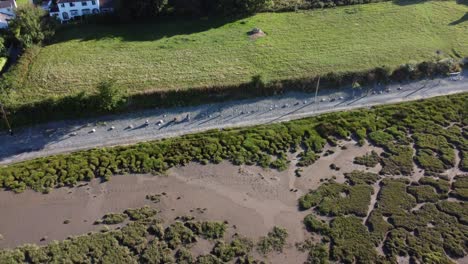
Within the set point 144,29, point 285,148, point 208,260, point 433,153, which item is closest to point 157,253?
point 208,260

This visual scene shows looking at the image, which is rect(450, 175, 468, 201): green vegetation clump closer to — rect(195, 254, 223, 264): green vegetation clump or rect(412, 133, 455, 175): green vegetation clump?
rect(412, 133, 455, 175): green vegetation clump

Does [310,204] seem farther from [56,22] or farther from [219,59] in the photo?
[56,22]

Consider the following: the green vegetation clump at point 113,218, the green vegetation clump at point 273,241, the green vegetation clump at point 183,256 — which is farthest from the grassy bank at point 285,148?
the green vegetation clump at point 183,256

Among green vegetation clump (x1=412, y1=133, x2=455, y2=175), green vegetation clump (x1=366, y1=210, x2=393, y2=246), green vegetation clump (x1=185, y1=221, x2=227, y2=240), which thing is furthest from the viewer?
green vegetation clump (x1=412, y1=133, x2=455, y2=175)

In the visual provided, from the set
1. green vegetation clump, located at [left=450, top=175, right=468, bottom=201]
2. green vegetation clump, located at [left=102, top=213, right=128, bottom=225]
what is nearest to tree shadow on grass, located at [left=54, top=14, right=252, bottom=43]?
green vegetation clump, located at [left=102, top=213, right=128, bottom=225]

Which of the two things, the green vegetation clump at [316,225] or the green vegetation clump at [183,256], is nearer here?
the green vegetation clump at [183,256]

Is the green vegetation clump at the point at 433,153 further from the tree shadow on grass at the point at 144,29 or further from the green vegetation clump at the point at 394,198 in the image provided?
the tree shadow on grass at the point at 144,29

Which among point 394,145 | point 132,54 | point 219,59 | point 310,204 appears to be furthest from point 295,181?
point 132,54
